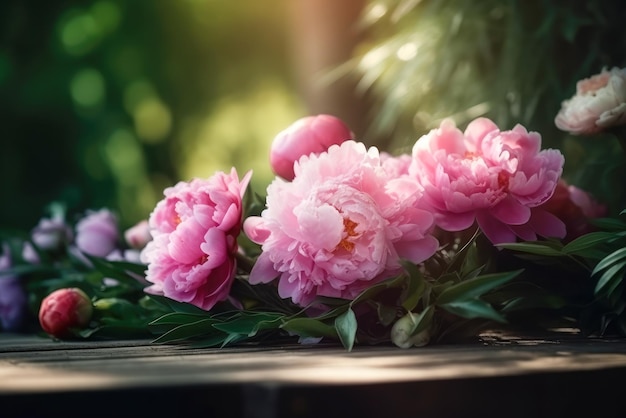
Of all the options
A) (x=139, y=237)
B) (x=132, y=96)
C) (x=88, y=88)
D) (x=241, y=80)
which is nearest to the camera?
(x=139, y=237)

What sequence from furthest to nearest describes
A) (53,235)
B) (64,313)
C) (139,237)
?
(53,235), (139,237), (64,313)

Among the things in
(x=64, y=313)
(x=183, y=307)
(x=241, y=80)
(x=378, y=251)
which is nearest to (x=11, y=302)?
(x=64, y=313)

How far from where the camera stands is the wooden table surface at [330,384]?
519 mm

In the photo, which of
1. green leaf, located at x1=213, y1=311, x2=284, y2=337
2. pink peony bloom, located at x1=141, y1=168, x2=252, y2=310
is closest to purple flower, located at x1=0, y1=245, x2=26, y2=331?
pink peony bloom, located at x1=141, y1=168, x2=252, y2=310

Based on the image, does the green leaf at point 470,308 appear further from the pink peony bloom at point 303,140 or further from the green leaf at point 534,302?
the pink peony bloom at point 303,140

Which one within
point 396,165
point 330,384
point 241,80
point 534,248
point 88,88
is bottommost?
point 330,384

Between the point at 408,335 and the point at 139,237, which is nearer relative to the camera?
the point at 408,335

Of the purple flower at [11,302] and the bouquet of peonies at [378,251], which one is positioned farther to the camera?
the purple flower at [11,302]

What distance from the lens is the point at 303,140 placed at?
983 mm

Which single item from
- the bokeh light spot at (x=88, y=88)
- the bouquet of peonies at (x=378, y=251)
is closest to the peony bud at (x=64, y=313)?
the bouquet of peonies at (x=378, y=251)

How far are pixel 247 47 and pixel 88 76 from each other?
1098 mm

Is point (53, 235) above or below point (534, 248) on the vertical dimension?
above

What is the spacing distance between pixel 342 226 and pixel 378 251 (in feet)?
0.13

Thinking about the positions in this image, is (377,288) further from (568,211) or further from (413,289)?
(568,211)
